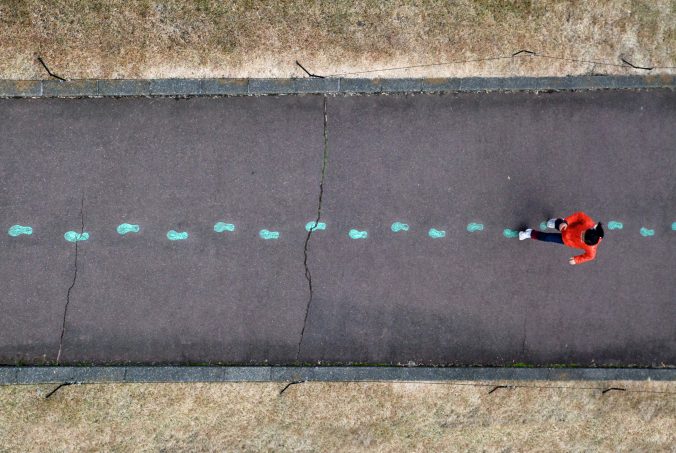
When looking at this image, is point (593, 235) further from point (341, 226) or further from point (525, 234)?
point (341, 226)

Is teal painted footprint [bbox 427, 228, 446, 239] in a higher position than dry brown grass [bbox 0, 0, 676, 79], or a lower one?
lower

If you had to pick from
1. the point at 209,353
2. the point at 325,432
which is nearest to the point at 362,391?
the point at 325,432

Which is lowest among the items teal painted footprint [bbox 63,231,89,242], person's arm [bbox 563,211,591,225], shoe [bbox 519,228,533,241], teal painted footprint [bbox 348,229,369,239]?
teal painted footprint [bbox 63,231,89,242]

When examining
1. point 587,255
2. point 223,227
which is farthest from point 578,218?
point 223,227

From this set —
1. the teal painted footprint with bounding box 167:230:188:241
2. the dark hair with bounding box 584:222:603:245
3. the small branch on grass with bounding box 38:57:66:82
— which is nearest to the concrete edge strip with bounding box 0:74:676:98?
the small branch on grass with bounding box 38:57:66:82

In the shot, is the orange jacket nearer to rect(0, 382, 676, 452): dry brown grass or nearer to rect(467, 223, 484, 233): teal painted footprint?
rect(467, 223, 484, 233): teal painted footprint
